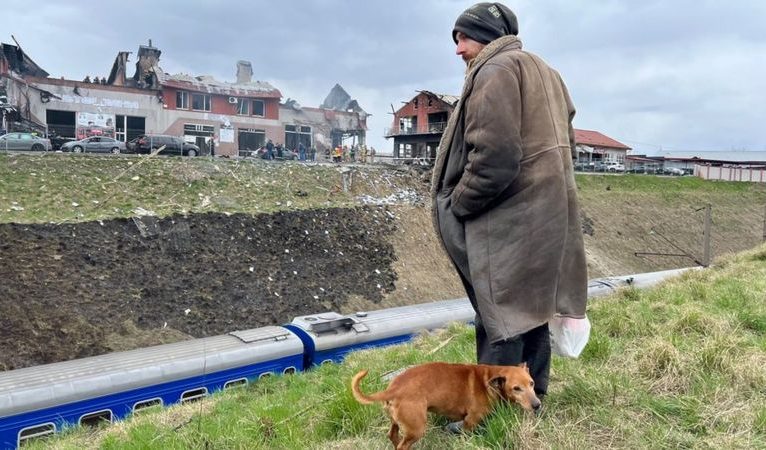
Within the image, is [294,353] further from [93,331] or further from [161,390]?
[93,331]

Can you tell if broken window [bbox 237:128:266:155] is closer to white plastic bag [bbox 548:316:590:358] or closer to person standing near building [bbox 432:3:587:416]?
person standing near building [bbox 432:3:587:416]

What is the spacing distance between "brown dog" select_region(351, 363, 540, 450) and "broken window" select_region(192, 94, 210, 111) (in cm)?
4431

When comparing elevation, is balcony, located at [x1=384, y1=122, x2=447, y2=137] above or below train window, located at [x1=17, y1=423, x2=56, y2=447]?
above

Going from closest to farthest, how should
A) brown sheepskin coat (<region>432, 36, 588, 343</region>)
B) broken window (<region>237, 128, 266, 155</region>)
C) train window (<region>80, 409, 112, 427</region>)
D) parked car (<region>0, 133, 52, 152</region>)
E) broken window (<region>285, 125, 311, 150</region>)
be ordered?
brown sheepskin coat (<region>432, 36, 588, 343</region>) < train window (<region>80, 409, 112, 427</region>) < parked car (<region>0, 133, 52, 152</region>) < broken window (<region>237, 128, 266, 155</region>) < broken window (<region>285, 125, 311, 150</region>)

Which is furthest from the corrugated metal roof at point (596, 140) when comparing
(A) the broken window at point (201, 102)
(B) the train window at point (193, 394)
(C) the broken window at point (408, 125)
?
(B) the train window at point (193, 394)

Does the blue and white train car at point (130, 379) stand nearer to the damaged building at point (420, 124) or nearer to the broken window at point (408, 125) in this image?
the damaged building at point (420, 124)

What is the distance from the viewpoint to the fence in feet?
161

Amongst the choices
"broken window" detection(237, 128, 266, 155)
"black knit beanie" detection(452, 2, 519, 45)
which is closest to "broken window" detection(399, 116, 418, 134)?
"broken window" detection(237, 128, 266, 155)

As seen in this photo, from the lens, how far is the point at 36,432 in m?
6.66

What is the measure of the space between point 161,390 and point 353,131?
4800cm

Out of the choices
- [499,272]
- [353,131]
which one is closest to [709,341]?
[499,272]

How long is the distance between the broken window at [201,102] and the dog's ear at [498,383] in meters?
44.5

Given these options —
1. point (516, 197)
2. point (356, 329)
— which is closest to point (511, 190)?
point (516, 197)

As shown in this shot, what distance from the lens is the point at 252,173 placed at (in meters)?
22.5
